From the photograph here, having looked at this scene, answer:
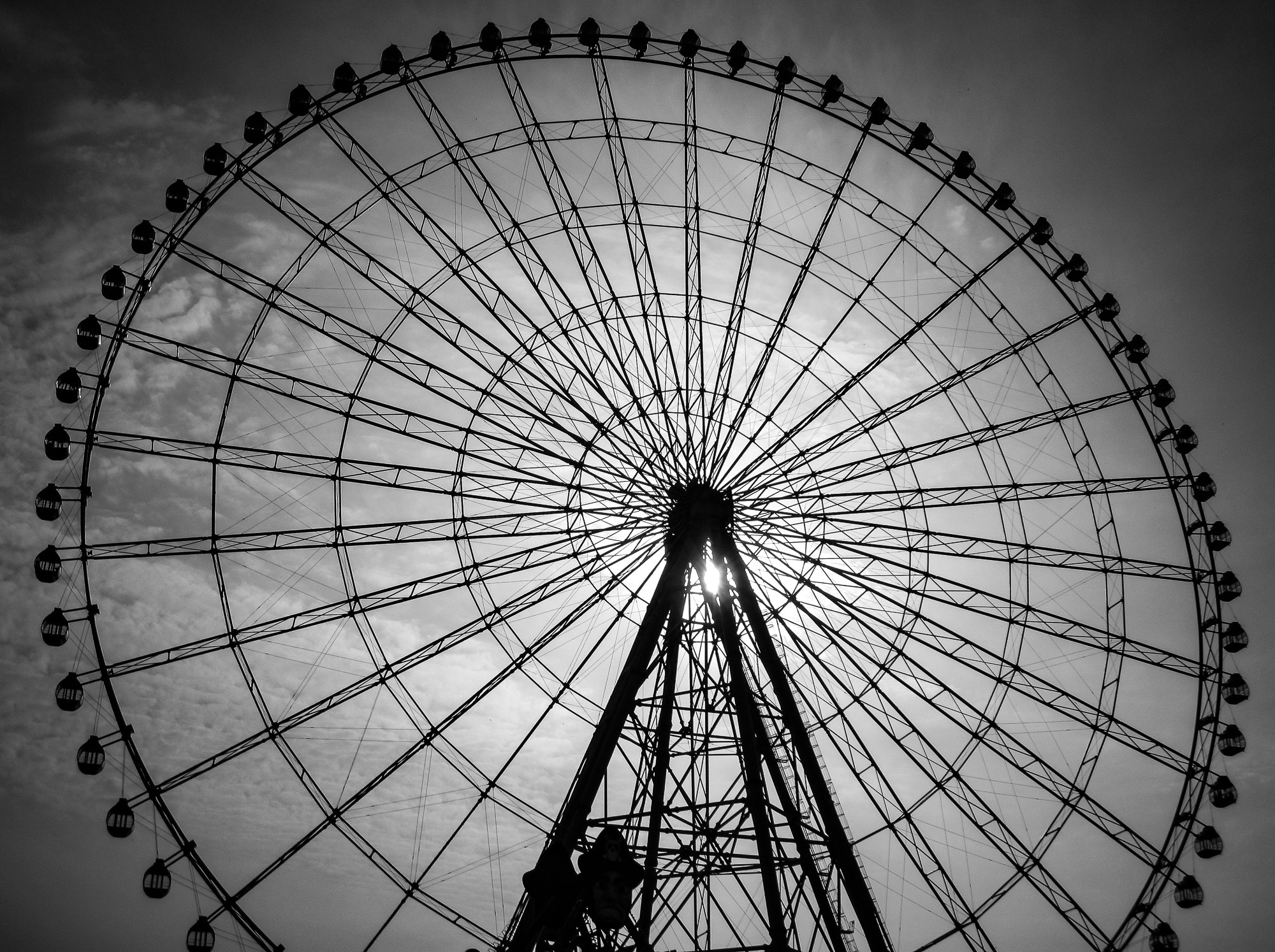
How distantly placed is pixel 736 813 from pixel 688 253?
42.2 feet

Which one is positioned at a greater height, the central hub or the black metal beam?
the central hub

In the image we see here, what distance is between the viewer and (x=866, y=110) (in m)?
25.6

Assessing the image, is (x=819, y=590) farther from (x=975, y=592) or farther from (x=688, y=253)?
(x=688, y=253)

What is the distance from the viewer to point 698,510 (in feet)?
74.3

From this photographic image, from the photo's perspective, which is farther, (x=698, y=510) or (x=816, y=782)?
(x=698, y=510)

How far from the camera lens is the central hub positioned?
22.4 metres

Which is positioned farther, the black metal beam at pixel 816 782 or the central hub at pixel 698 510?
the central hub at pixel 698 510

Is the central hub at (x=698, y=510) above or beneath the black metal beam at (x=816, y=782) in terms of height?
above

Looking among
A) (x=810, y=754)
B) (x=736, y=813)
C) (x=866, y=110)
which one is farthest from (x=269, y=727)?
(x=866, y=110)

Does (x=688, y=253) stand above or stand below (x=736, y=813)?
above

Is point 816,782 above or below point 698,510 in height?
below

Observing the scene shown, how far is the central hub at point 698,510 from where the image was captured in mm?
22438

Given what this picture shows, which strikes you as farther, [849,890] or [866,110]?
[866,110]

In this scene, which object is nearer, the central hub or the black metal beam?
the black metal beam
